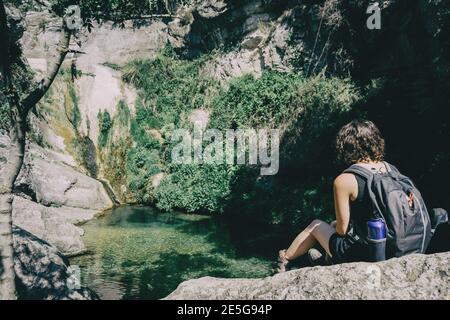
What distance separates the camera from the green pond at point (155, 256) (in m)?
8.12

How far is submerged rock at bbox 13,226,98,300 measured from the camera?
547cm

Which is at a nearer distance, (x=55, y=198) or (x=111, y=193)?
(x=55, y=198)

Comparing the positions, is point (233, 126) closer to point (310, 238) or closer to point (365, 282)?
point (310, 238)

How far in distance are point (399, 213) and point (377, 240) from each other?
0.82 feet

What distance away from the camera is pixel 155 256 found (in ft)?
31.4

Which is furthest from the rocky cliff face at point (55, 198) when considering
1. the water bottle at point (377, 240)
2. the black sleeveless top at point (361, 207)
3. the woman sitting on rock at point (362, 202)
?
the water bottle at point (377, 240)

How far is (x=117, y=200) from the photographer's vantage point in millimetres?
14281

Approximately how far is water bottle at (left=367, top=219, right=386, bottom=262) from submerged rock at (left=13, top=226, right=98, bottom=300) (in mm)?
4019

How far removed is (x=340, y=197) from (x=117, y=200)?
11832mm

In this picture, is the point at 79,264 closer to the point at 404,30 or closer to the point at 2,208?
the point at 2,208

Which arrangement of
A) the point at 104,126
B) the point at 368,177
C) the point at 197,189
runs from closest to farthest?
the point at 368,177 → the point at 197,189 → the point at 104,126

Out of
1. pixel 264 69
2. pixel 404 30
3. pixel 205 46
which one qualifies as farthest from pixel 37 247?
pixel 205 46

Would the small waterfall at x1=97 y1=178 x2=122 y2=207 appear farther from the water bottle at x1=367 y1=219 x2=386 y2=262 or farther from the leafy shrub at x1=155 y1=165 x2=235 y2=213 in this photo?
the water bottle at x1=367 y1=219 x2=386 y2=262

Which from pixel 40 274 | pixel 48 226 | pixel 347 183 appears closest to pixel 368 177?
pixel 347 183
